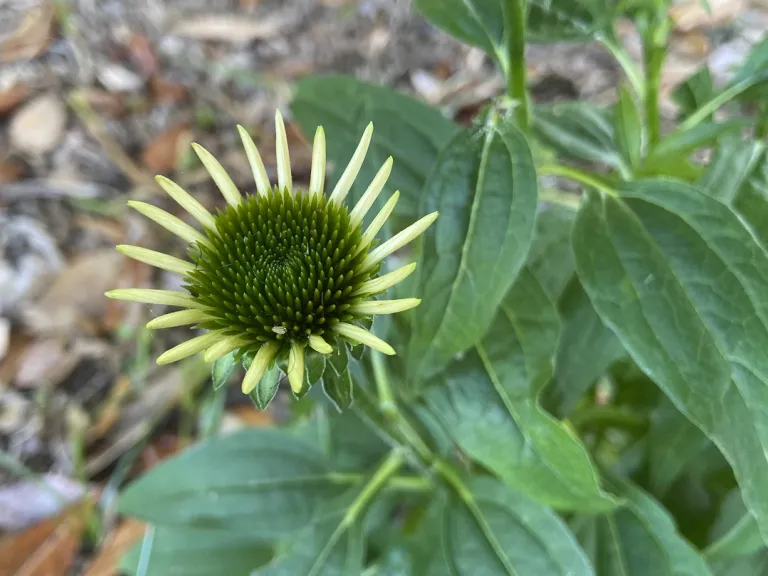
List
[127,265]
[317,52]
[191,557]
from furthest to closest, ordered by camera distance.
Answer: [317,52] → [127,265] → [191,557]

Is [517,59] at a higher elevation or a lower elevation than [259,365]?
higher

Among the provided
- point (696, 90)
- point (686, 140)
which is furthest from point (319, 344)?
point (696, 90)

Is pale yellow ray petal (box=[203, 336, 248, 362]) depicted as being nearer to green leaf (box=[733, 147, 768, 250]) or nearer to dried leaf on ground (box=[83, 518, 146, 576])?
green leaf (box=[733, 147, 768, 250])

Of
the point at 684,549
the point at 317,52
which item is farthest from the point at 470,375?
the point at 317,52


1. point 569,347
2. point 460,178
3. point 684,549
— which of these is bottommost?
point 684,549

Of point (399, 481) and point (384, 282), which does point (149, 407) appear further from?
point (384, 282)

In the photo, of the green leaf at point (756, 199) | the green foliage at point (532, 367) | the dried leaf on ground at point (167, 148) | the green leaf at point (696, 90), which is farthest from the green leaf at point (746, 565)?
the dried leaf on ground at point (167, 148)

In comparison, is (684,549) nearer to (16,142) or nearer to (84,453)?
(84,453)
